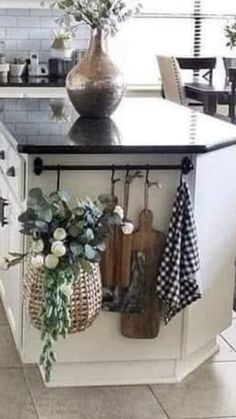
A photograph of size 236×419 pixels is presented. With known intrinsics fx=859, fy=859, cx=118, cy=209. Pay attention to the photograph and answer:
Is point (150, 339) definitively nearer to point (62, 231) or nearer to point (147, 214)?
→ point (147, 214)

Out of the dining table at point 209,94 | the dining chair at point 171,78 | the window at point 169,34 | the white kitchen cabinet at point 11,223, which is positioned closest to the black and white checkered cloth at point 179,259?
the white kitchen cabinet at point 11,223

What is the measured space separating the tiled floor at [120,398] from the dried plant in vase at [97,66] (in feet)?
4.04

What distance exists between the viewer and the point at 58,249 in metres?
2.94

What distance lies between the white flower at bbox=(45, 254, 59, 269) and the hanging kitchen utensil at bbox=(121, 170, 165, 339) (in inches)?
18.4

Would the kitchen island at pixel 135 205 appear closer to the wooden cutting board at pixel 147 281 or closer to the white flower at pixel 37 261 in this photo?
the wooden cutting board at pixel 147 281

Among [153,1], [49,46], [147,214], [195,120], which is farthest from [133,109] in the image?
[153,1]

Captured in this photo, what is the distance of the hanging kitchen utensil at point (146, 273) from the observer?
11.0 feet

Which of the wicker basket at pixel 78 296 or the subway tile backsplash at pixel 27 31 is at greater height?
the subway tile backsplash at pixel 27 31

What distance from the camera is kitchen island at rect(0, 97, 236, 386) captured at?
3293 millimetres

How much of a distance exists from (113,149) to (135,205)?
0.81 feet

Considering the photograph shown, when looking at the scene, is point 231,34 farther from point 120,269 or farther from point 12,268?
point 120,269

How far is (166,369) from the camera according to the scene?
358 cm

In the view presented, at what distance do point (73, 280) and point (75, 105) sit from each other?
133 centimetres

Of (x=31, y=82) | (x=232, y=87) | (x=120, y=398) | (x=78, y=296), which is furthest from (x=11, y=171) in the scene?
(x=232, y=87)
